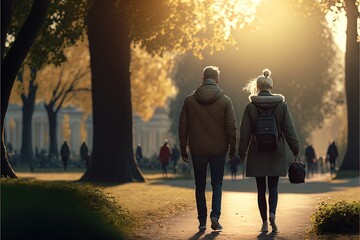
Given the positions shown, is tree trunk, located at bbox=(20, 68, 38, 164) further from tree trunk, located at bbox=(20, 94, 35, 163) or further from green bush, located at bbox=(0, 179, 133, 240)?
green bush, located at bbox=(0, 179, 133, 240)

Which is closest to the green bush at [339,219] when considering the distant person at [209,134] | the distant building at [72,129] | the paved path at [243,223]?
the paved path at [243,223]

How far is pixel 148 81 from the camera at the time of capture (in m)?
67.4

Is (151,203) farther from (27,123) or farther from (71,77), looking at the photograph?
(27,123)

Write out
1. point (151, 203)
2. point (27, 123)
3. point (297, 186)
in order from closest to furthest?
point (151, 203)
point (297, 186)
point (27, 123)

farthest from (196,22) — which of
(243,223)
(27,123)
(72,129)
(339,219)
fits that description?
(72,129)

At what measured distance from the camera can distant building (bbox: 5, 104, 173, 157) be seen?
141m

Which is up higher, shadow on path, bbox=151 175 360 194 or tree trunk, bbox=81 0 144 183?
tree trunk, bbox=81 0 144 183

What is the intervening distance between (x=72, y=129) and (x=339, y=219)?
137 metres

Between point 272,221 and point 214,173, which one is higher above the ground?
point 214,173

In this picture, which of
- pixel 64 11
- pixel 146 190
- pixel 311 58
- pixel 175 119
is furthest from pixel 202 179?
pixel 175 119

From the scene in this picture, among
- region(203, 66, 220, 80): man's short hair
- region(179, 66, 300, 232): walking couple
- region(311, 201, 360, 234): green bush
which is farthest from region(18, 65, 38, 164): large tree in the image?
region(311, 201, 360, 234): green bush

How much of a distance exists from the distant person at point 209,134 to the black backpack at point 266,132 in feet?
1.23

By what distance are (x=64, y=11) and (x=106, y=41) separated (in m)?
2.43

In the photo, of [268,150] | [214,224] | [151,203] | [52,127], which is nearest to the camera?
[268,150]
